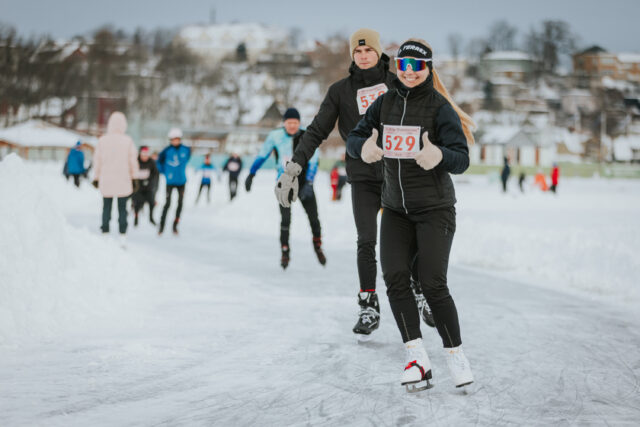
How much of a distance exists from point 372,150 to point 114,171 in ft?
19.1

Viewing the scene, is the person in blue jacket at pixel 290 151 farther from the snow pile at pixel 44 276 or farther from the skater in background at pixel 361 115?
the skater in background at pixel 361 115

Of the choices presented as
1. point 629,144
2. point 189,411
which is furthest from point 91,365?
point 629,144

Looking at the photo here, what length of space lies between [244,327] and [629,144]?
8138 cm

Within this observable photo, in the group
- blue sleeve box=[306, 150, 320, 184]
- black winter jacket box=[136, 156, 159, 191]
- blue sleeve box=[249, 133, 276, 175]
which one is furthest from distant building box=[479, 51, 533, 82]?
blue sleeve box=[249, 133, 276, 175]

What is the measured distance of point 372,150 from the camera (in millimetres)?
3270

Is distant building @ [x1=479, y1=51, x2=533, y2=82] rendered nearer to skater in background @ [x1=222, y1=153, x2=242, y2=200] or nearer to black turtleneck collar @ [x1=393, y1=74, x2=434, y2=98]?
skater in background @ [x1=222, y1=153, x2=242, y2=200]

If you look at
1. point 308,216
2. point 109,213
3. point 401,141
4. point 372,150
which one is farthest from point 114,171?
point 401,141

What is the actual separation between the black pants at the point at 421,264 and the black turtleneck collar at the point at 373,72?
1413mm

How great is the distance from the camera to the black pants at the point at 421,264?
3240 mm

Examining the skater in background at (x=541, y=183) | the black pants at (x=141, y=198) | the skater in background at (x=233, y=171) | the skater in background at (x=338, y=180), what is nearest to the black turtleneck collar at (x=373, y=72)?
the black pants at (x=141, y=198)

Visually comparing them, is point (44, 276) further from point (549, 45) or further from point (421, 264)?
point (549, 45)

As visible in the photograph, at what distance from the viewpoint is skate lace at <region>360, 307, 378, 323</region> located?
4309 mm

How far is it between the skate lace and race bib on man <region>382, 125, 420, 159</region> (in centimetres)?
138

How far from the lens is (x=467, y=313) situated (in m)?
5.29
